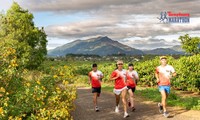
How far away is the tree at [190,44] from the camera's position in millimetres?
37528

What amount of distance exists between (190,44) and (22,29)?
69.9 feet

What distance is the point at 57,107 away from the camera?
9.58 m

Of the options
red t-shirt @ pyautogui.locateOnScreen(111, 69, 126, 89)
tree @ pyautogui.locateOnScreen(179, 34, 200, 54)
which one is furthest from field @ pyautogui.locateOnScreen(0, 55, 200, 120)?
tree @ pyautogui.locateOnScreen(179, 34, 200, 54)

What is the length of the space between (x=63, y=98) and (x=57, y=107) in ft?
3.82

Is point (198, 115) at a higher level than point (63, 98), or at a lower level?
lower

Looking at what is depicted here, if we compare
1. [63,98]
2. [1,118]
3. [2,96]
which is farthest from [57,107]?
[1,118]

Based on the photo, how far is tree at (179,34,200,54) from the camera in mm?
37528

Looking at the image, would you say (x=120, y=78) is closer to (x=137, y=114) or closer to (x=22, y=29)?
(x=137, y=114)

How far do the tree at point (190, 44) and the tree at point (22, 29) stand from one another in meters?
19.0

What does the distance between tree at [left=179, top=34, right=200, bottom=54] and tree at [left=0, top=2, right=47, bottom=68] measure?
19021mm

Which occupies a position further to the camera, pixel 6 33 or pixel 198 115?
pixel 6 33

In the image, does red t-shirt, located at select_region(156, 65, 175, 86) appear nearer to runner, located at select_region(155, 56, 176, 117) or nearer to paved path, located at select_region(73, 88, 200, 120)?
runner, located at select_region(155, 56, 176, 117)

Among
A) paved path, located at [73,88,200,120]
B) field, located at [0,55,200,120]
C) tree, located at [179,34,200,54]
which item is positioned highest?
tree, located at [179,34,200,54]

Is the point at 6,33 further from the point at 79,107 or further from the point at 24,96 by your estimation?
the point at 24,96
